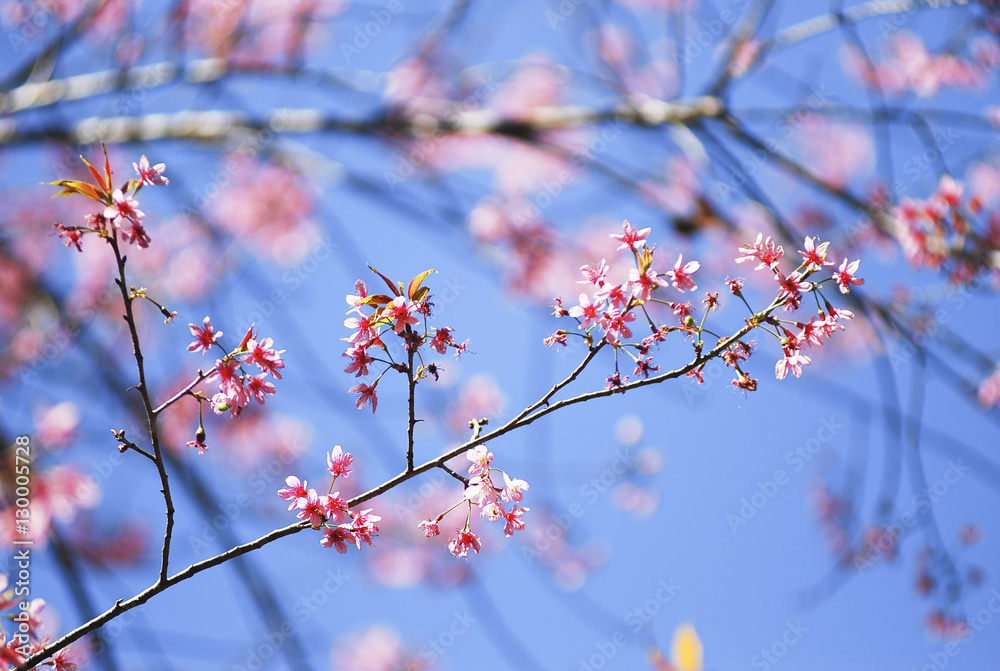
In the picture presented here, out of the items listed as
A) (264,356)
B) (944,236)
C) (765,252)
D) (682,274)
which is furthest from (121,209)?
(944,236)

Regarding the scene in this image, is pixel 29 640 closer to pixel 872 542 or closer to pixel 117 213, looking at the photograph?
pixel 117 213

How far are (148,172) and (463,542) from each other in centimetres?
118

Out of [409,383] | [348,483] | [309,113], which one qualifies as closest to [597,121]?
[309,113]

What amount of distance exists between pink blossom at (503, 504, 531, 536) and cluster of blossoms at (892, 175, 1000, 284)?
8.42 feet

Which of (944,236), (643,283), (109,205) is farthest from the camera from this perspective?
(944,236)

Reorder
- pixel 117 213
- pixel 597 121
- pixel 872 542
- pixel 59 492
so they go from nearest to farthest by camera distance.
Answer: pixel 117 213, pixel 597 121, pixel 59 492, pixel 872 542

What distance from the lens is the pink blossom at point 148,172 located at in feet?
4.76

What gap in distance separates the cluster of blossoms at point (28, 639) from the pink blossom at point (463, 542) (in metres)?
0.96

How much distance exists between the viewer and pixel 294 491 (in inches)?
59.7

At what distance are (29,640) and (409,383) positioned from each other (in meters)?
1.20

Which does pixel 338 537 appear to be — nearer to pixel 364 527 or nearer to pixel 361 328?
pixel 364 527

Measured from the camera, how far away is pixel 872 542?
17.6 ft

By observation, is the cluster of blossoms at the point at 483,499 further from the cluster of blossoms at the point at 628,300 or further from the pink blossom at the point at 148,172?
the pink blossom at the point at 148,172

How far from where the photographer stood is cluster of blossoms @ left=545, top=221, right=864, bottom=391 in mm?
1463
